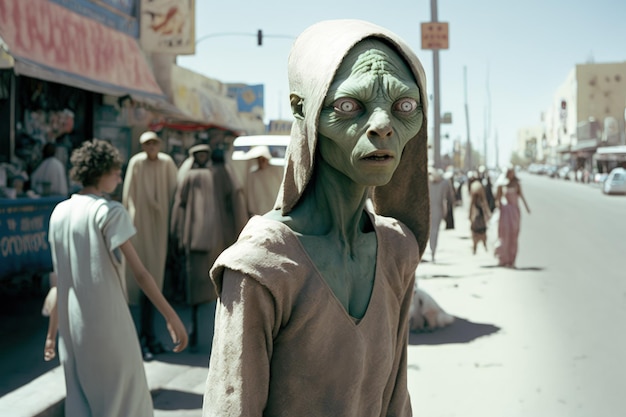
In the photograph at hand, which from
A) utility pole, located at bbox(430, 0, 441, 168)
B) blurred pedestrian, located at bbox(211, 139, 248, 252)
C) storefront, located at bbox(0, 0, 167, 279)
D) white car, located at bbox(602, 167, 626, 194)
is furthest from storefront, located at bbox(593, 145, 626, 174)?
blurred pedestrian, located at bbox(211, 139, 248, 252)

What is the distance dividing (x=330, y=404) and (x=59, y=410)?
11.3 ft

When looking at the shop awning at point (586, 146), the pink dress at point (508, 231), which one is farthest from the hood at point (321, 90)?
the shop awning at point (586, 146)

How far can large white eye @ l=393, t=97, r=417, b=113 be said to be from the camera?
1452mm

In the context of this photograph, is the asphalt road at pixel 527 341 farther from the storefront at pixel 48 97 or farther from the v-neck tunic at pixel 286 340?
the storefront at pixel 48 97

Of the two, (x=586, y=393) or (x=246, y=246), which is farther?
(x=586, y=393)

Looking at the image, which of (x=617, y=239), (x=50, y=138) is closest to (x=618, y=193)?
(x=617, y=239)

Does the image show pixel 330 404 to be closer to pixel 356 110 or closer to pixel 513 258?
pixel 356 110

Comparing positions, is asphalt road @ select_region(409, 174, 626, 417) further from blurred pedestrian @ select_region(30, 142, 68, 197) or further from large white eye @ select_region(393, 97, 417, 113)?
blurred pedestrian @ select_region(30, 142, 68, 197)

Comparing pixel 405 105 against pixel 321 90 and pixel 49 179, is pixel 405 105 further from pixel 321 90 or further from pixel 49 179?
pixel 49 179

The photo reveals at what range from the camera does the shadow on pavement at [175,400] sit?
4.77 metres

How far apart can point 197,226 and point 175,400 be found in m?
1.68

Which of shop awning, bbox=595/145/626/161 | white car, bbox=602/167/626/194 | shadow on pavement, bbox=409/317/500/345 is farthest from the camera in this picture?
shop awning, bbox=595/145/626/161

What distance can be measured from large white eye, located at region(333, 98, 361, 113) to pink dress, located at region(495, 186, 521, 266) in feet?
35.4

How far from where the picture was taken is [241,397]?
4.39ft
